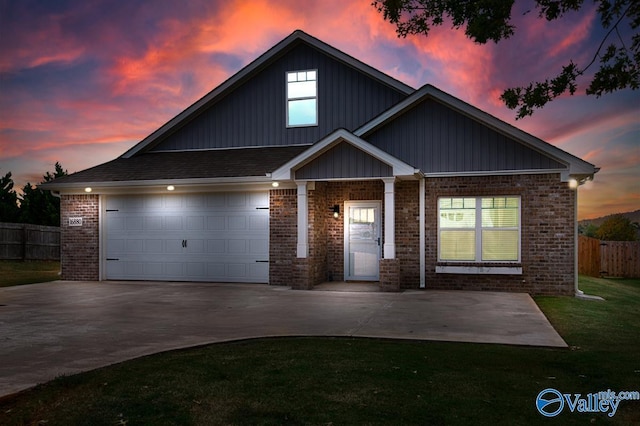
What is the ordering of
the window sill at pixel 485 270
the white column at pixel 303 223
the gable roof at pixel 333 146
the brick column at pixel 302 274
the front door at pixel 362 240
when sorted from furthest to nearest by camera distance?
the front door at pixel 362 240 → the white column at pixel 303 223 → the brick column at pixel 302 274 → the window sill at pixel 485 270 → the gable roof at pixel 333 146

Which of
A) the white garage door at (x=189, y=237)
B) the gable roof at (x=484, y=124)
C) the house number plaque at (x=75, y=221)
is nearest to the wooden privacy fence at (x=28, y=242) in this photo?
the house number plaque at (x=75, y=221)

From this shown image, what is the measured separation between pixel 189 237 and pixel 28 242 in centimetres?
1343

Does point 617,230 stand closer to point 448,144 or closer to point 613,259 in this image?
point 613,259

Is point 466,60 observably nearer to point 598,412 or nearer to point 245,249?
point 245,249

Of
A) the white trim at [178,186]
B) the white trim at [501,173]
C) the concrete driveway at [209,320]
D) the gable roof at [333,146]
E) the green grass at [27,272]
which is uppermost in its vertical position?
the gable roof at [333,146]

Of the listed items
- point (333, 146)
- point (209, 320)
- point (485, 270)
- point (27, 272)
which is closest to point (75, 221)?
point (27, 272)

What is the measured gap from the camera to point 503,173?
45.2 feet

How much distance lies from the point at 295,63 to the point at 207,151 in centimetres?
418

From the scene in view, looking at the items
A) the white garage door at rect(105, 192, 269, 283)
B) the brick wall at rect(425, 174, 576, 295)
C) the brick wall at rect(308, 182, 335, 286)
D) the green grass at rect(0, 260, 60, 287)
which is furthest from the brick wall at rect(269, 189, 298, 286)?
the green grass at rect(0, 260, 60, 287)

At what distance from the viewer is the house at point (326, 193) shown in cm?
1357

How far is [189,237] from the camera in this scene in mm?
16078

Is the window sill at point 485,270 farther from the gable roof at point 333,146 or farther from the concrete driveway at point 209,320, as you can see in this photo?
the gable roof at point 333,146

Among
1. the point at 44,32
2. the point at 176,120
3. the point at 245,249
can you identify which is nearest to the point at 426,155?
the point at 245,249

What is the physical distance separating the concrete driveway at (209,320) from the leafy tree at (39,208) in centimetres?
1691
